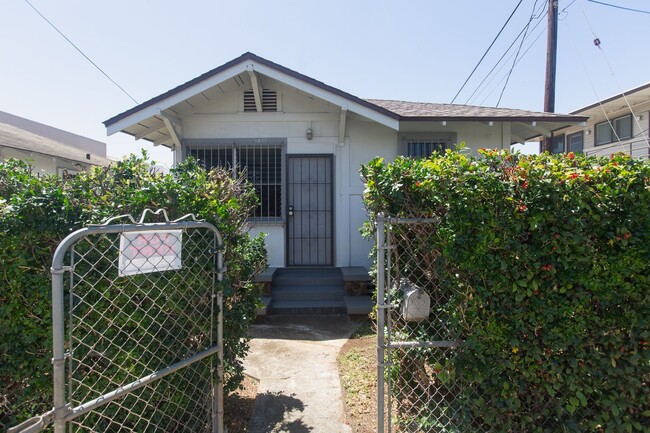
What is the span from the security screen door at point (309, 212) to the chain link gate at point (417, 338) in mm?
4646

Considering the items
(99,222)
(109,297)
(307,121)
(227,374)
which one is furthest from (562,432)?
(307,121)

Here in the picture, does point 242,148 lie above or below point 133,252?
above

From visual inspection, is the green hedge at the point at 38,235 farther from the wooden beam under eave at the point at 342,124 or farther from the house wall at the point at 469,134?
the house wall at the point at 469,134

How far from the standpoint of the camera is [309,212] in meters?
7.55

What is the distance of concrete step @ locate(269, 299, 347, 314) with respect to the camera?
5.99 meters

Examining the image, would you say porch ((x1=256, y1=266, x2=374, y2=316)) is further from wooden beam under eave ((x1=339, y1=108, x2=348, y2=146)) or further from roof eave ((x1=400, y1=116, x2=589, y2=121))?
roof eave ((x1=400, y1=116, x2=589, y2=121))

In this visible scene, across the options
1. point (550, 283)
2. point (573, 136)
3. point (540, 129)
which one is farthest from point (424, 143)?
point (573, 136)

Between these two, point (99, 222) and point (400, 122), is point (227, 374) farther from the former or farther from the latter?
point (400, 122)

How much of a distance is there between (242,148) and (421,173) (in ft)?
18.4

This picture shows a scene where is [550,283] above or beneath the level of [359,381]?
above

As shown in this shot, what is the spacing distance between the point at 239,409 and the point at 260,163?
515 cm

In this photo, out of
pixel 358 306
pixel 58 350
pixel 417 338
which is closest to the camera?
pixel 58 350

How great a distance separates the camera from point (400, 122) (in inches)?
275

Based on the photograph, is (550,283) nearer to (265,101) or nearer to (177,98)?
(265,101)
